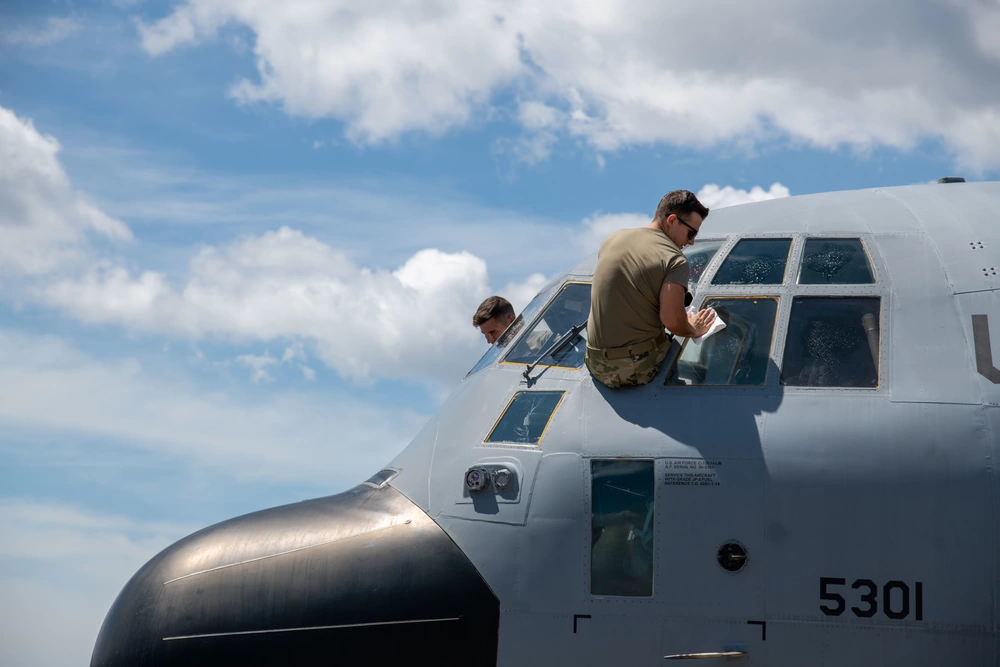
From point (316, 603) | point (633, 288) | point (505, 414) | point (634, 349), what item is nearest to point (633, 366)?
point (634, 349)

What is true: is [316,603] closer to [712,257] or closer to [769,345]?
[769,345]

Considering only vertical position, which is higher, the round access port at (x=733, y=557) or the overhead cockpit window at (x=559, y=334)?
the overhead cockpit window at (x=559, y=334)

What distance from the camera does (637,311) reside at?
7.72 metres

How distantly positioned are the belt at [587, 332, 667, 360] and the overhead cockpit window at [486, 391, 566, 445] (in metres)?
0.47

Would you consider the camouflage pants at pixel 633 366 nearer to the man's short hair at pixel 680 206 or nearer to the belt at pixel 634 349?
the belt at pixel 634 349

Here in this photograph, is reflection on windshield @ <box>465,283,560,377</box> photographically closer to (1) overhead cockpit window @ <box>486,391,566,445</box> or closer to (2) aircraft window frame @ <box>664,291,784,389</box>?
(1) overhead cockpit window @ <box>486,391,566,445</box>

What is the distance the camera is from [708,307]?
786cm

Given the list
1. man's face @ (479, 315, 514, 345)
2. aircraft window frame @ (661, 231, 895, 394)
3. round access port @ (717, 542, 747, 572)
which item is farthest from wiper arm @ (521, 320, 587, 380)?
man's face @ (479, 315, 514, 345)

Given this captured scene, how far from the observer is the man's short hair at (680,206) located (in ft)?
26.5

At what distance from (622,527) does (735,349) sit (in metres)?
1.56

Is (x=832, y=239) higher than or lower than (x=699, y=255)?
higher

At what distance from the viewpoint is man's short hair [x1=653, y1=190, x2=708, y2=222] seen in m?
8.06

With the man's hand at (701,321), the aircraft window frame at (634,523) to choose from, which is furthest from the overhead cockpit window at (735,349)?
the aircraft window frame at (634,523)

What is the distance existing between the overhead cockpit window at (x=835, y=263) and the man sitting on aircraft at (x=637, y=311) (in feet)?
2.96
